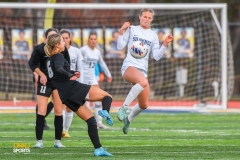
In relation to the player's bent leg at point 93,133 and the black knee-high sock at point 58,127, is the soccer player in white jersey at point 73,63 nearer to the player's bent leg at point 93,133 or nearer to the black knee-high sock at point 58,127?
the black knee-high sock at point 58,127

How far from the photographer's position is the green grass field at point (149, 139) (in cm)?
1022

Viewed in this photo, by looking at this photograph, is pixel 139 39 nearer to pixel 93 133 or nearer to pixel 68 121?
pixel 68 121

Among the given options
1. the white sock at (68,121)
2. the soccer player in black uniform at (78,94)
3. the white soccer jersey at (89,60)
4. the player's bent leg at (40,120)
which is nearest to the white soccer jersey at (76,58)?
the white sock at (68,121)

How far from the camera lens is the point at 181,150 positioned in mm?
10766

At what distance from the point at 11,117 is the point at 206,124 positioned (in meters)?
4.90

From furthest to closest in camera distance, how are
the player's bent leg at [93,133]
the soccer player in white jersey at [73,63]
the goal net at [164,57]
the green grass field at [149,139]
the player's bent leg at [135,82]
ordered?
1. the goal net at [164,57]
2. the soccer player in white jersey at [73,63]
3. the player's bent leg at [135,82]
4. the green grass field at [149,139]
5. the player's bent leg at [93,133]

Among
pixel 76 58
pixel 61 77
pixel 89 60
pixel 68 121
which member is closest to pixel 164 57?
pixel 89 60

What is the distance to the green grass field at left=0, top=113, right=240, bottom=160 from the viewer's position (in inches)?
402

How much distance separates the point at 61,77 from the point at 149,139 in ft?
9.64

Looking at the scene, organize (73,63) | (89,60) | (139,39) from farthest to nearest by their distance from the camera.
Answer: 1. (89,60)
2. (73,63)
3. (139,39)

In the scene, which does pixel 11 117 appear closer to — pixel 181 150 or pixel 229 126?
pixel 229 126

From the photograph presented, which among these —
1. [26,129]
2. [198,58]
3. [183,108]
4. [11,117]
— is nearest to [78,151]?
[26,129]

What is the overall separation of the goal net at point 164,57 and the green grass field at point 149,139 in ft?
19.3

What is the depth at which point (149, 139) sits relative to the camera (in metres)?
12.7
